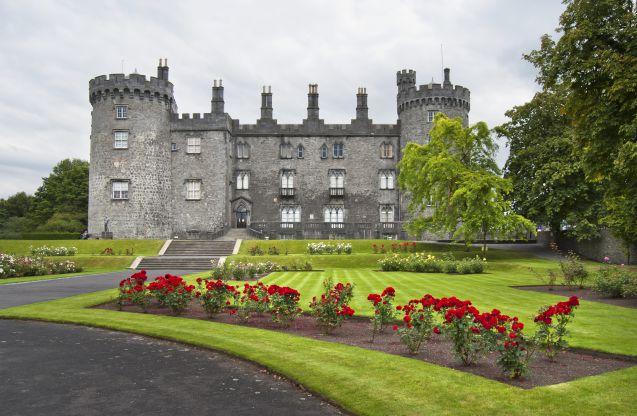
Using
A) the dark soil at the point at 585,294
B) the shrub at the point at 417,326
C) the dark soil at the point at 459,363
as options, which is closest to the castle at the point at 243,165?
the dark soil at the point at 585,294

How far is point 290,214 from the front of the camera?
54219mm

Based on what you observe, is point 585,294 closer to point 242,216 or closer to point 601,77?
point 601,77

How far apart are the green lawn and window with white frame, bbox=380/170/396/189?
1431 inches

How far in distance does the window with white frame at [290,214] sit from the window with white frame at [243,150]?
22.6ft

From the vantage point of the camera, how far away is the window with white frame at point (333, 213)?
54.2 metres

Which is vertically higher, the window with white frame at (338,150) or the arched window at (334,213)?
the window with white frame at (338,150)

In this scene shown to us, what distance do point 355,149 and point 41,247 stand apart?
30.9 m

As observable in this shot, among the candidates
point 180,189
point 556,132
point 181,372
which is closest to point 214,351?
point 181,372

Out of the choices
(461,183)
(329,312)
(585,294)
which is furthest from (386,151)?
(329,312)

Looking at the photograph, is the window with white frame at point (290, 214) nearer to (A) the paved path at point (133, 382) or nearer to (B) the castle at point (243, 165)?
(B) the castle at point (243, 165)

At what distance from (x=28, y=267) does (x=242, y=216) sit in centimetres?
2650

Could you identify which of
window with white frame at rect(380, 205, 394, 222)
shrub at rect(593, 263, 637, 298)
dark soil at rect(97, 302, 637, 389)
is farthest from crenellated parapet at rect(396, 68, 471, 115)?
dark soil at rect(97, 302, 637, 389)

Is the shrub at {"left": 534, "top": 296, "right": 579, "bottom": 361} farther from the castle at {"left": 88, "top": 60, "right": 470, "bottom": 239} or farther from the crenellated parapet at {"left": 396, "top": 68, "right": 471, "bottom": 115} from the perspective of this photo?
the crenellated parapet at {"left": 396, "top": 68, "right": 471, "bottom": 115}

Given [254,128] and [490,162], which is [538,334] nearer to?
[490,162]
